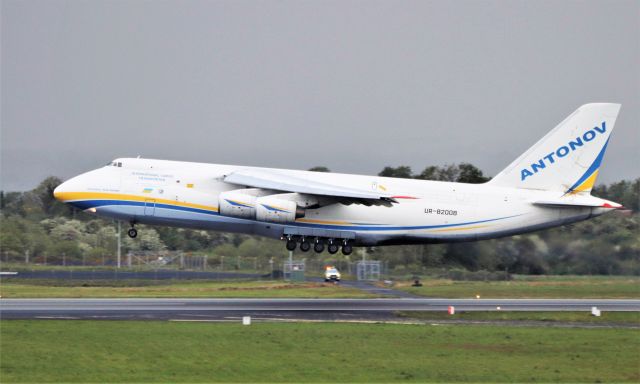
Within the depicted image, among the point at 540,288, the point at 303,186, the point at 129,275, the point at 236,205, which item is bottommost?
the point at 540,288

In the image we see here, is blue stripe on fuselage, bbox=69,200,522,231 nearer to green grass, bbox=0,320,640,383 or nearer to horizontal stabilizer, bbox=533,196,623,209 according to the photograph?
horizontal stabilizer, bbox=533,196,623,209

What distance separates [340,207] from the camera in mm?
34969

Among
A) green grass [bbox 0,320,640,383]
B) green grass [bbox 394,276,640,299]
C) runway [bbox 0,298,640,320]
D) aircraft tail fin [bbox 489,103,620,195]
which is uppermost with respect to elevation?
aircraft tail fin [bbox 489,103,620,195]

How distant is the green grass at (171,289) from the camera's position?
37.1 meters

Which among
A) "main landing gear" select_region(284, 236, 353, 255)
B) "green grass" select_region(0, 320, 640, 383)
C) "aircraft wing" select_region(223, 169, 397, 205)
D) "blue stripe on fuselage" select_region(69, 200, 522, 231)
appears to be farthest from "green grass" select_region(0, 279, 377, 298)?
"green grass" select_region(0, 320, 640, 383)

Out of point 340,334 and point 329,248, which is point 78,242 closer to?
point 329,248

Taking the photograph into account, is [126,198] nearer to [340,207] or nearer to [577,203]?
[340,207]

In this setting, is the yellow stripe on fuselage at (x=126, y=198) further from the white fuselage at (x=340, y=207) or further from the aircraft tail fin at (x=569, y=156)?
the aircraft tail fin at (x=569, y=156)

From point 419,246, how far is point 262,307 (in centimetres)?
1557

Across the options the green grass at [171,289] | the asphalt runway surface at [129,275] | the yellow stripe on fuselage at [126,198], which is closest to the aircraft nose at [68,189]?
the yellow stripe on fuselage at [126,198]

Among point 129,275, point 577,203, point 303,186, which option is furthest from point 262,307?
point 129,275

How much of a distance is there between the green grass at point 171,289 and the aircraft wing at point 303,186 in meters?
5.15

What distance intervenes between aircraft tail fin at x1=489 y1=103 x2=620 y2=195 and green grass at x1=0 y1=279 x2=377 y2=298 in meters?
7.99

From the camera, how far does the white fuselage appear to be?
34.3m
